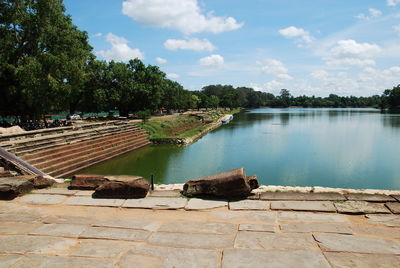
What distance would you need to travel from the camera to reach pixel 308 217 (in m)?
5.28

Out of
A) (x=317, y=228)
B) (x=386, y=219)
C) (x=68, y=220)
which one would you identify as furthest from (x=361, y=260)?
(x=68, y=220)

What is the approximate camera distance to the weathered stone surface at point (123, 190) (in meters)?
6.52

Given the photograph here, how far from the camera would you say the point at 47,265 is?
147 inches

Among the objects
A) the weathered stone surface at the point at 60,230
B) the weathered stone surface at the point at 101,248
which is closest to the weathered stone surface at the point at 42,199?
the weathered stone surface at the point at 60,230

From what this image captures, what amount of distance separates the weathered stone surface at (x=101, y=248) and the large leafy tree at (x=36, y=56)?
1943 cm

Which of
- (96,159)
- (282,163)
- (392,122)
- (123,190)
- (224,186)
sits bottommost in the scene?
(282,163)

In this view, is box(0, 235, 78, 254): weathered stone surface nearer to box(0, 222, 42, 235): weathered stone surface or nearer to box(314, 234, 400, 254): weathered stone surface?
box(0, 222, 42, 235): weathered stone surface

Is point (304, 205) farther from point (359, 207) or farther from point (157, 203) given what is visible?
point (157, 203)

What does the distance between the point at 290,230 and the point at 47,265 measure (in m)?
3.47

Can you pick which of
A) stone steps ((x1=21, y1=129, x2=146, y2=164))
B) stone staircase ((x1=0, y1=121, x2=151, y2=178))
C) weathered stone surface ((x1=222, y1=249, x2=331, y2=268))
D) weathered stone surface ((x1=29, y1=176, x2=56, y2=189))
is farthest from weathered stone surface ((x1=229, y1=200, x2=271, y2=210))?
stone steps ((x1=21, y1=129, x2=146, y2=164))

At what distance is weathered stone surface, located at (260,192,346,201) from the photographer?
6.12m

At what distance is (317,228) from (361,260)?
1055 mm

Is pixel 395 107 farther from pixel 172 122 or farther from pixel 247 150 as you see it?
pixel 247 150

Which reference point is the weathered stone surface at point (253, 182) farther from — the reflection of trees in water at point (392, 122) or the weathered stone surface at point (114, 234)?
the reflection of trees in water at point (392, 122)
